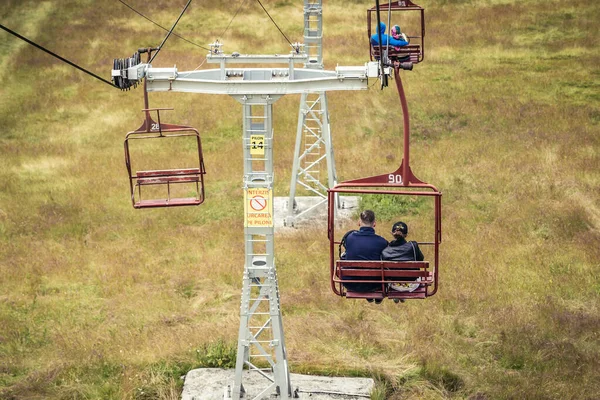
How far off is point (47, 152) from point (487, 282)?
49.0 feet

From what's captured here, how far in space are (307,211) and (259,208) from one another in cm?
947

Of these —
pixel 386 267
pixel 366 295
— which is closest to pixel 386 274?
pixel 386 267

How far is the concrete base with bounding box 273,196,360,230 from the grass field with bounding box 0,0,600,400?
2.03 ft

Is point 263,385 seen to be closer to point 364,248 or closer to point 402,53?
point 364,248

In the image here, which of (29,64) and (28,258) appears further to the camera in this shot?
(29,64)

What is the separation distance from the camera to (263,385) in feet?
42.7

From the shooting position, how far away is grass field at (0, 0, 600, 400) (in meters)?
14.1

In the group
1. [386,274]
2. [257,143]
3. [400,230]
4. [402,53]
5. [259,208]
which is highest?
[402,53]

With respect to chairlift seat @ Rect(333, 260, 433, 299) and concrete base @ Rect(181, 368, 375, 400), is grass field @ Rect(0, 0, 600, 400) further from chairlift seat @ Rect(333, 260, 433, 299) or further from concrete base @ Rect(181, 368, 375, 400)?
chairlift seat @ Rect(333, 260, 433, 299)

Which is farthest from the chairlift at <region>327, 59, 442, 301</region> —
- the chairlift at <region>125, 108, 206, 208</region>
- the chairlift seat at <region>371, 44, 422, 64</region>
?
the chairlift seat at <region>371, 44, 422, 64</region>

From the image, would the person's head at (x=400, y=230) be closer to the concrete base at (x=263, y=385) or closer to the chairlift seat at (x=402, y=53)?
the concrete base at (x=263, y=385)

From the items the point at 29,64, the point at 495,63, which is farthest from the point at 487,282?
the point at 29,64

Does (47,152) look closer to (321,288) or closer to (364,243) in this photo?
(321,288)

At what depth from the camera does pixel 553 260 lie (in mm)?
17828
